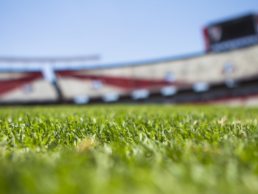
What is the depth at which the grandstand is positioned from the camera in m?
33.5

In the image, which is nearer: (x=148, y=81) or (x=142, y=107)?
(x=142, y=107)

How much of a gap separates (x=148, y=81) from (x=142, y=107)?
1089 inches

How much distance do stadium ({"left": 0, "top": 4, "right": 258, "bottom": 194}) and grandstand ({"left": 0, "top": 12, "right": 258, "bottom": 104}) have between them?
0.11 metres

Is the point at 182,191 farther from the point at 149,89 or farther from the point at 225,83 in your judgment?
the point at 149,89

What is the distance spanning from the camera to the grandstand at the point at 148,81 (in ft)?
110

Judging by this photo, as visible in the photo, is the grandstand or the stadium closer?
the stadium

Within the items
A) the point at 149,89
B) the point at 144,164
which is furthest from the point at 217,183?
the point at 149,89

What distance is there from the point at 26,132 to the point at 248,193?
1.94 m

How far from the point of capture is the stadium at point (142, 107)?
839mm

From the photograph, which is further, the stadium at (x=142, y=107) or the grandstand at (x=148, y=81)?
the grandstand at (x=148, y=81)

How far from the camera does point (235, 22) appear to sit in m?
41.8

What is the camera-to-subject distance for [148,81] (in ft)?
124

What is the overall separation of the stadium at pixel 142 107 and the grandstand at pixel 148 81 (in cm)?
11

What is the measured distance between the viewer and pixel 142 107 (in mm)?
10156
